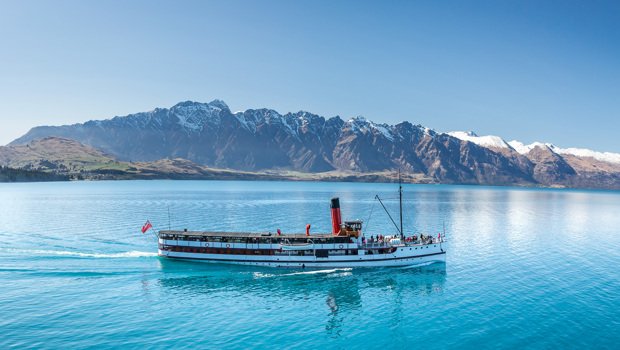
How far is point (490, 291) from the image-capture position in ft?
159

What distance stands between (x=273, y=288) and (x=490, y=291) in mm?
29314

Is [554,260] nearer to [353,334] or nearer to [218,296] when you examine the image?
[353,334]

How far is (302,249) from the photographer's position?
59.3 metres

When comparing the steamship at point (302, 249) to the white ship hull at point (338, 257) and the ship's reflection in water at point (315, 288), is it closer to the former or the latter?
the white ship hull at point (338, 257)

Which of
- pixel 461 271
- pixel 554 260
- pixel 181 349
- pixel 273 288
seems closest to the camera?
pixel 181 349

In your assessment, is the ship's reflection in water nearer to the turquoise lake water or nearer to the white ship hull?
the turquoise lake water

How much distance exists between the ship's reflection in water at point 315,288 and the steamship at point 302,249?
4.88ft

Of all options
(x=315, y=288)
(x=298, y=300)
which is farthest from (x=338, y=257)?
(x=298, y=300)

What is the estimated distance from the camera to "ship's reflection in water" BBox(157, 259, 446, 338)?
142 feet

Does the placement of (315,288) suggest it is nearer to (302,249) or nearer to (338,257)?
(302,249)

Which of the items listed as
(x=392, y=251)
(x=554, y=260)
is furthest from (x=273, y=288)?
(x=554, y=260)

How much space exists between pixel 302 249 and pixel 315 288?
10.1 meters

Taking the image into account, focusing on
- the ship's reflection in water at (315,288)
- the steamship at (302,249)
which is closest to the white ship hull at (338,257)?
the steamship at (302,249)

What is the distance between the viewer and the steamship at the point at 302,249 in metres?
59.7
